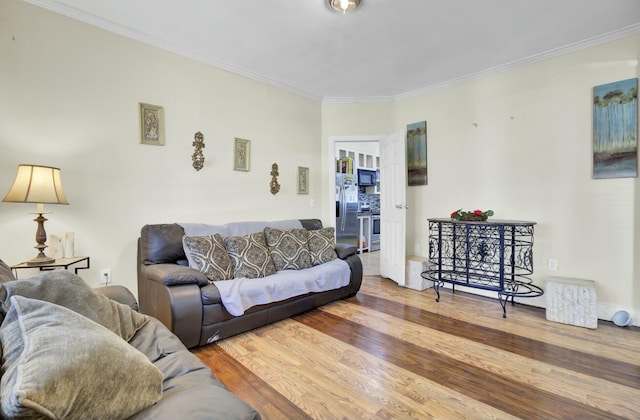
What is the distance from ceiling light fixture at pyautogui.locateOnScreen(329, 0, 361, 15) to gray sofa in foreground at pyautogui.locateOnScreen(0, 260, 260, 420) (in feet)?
8.15

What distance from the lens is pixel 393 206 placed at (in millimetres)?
3979

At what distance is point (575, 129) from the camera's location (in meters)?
2.92

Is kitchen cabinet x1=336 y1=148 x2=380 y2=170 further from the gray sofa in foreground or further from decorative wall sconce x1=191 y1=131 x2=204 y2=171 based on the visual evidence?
the gray sofa in foreground

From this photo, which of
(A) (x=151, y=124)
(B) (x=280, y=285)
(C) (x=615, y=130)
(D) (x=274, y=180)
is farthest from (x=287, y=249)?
(C) (x=615, y=130)

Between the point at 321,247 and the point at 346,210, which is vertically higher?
the point at 346,210

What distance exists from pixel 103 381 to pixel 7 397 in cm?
18

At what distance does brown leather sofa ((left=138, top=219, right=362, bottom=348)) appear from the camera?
208 centimetres

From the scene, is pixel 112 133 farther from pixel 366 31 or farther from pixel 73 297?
pixel 366 31

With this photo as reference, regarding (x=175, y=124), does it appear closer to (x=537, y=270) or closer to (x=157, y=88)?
(x=157, y=88)

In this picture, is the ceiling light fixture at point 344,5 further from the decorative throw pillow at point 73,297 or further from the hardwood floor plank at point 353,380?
the hardwood floor plank at point 353,380

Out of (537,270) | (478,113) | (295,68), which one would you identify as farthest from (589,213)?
(295,68)

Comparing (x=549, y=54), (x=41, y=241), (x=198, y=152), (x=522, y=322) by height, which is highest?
(x=549, y=54)

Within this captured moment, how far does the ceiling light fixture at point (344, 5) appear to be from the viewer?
2.24 metres

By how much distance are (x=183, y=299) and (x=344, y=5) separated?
98.3 inches
